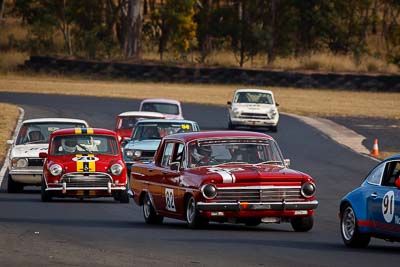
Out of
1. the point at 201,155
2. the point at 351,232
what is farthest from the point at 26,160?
the point at 351,232

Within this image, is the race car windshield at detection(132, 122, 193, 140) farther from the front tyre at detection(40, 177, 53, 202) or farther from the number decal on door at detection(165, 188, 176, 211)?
the number decal on door at detection(165, 188, 176, 211)

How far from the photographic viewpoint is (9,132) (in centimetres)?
4106

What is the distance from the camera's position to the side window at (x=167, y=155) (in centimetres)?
1834

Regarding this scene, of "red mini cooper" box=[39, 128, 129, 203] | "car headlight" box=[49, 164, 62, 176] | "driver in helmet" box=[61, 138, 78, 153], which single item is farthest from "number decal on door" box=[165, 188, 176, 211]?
"driver in helmet" box=[61, 138, 78, 153]

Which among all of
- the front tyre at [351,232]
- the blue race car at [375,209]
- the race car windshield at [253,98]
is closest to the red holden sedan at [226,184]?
the front tyre at [351,232]

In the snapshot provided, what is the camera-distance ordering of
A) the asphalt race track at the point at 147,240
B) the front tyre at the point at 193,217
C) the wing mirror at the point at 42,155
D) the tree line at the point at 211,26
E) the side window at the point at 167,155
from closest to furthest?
the asphalt race track at the point at 147,240 < the front tyre at the point at 193,217 < the side window at the point at 167,155 < the wing mirror at the point at 42,155 < the tree line at the point at 211,26

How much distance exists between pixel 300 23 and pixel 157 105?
5028 cm

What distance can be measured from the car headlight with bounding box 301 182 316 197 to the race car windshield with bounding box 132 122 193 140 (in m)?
13.0

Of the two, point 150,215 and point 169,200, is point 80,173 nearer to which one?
point 150,215

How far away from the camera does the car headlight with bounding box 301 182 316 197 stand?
16750 mm

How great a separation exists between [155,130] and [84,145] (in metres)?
6.25

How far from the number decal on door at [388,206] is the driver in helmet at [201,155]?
144 inches

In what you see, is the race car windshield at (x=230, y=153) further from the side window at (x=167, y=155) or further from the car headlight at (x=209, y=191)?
the car headlight at (x=209, y=191)

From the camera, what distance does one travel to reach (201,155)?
58.0ft
